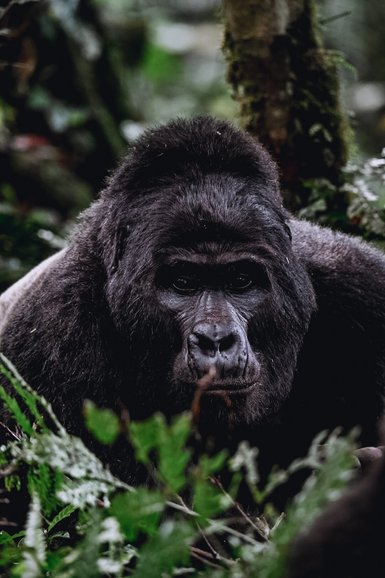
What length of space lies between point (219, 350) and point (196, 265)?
23.3 inches

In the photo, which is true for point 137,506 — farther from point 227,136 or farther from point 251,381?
point 227,136

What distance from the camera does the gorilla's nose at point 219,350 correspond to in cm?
362

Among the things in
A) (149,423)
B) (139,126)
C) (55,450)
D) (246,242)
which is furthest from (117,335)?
(139,126)

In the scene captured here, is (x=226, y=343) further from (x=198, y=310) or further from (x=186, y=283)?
(x=186, y=283)

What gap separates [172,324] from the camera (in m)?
4.10

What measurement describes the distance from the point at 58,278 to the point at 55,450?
2.27 m

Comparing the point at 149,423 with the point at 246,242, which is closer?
the point at 149,423

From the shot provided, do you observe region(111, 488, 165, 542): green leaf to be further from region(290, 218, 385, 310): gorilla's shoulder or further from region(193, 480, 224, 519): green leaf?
region(290, 218, 385, 310): gorilla's shoulder

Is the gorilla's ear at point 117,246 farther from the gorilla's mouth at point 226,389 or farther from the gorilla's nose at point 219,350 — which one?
the gorilla's mouth at point 226,389

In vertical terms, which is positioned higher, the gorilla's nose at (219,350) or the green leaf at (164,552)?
the green leaf at (164,552)

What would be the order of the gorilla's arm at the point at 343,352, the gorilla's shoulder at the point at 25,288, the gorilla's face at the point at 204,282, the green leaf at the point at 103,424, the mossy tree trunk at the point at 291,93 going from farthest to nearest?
the mossy tree trunk at the point at 291,93 < the gorilla's shoulder at the point at 25,288 < the gorilla's arm at the point at 343,352 < the gorilla's face at the point at 204,282 < the green leaf at the point at 103,424

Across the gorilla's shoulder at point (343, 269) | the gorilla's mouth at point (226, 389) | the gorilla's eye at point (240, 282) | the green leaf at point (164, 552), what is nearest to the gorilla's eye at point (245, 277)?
the gorilla's eye at point (240, 282)

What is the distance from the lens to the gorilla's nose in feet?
11.9

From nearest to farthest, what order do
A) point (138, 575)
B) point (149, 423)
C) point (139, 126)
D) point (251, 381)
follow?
point (138, 575) < point (149, 423) < point (251, 381) < point (139, 126)
